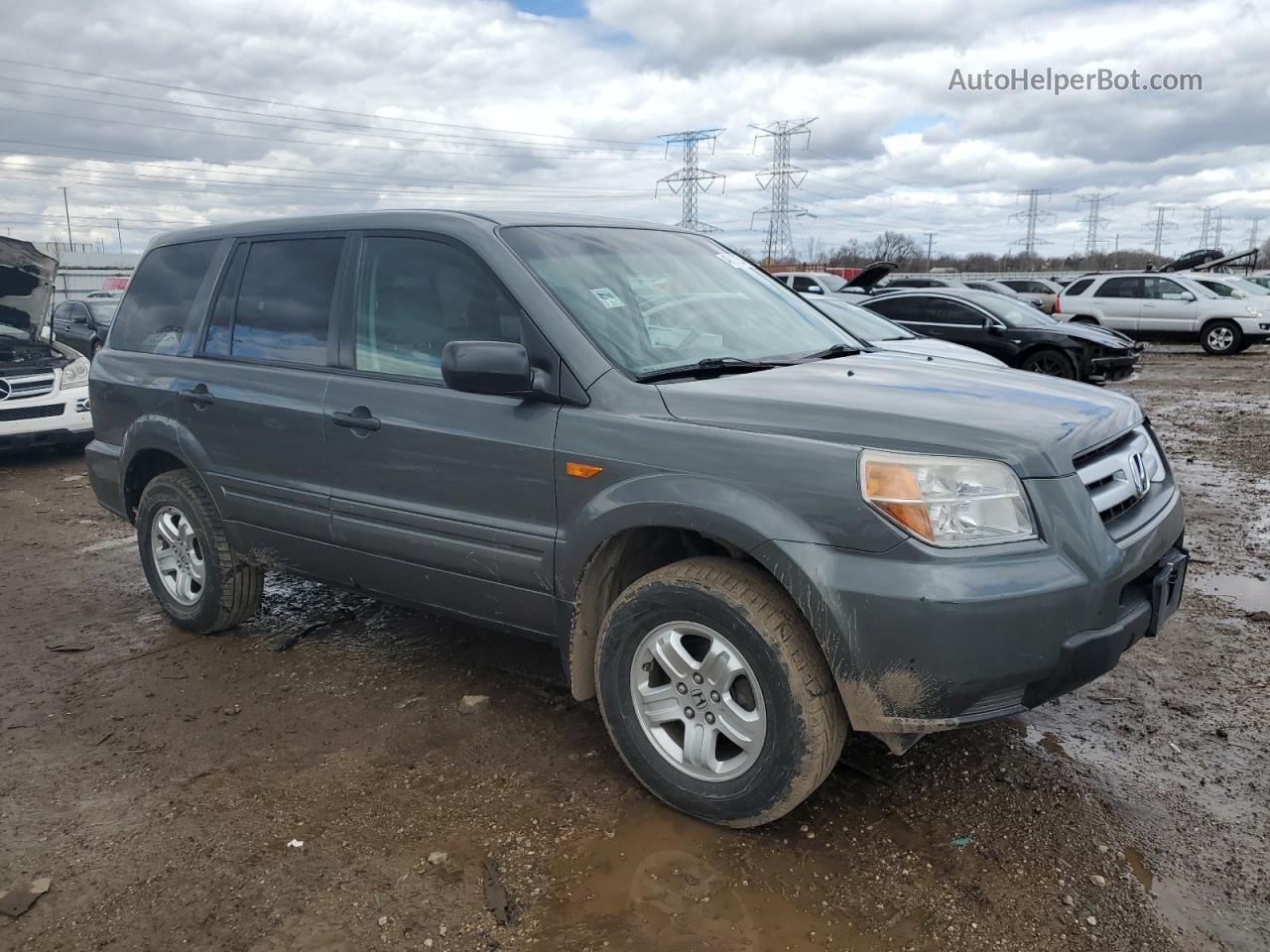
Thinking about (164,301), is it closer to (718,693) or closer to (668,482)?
(668,482)

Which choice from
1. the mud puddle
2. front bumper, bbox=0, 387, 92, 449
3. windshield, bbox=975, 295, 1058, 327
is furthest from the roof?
windshield, bbox=975, 295, 1058, 327

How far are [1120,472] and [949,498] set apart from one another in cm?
76

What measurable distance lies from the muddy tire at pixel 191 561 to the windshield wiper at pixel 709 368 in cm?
238

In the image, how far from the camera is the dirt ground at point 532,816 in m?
2.57

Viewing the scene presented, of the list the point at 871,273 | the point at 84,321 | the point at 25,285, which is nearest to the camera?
the point at 25,285

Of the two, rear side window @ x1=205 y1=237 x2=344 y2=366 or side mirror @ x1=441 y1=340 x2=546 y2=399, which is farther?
rear side window @ x1=205 y1=237 x2=344 y2=366

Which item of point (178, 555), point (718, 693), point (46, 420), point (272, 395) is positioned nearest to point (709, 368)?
point (718, 693)

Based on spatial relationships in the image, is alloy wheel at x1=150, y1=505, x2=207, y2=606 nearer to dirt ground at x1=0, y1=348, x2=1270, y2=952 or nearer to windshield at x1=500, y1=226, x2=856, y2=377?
dirt ground at x1=0, y1=348, x2=1270, y2=952

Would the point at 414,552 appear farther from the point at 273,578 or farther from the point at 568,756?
the point at 273,578

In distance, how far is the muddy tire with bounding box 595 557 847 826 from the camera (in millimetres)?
2705

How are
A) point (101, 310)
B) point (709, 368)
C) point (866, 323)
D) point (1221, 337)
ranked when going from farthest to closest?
point (1221, 337) → point (101, 310) → point (866, 323) → point (709, 368)

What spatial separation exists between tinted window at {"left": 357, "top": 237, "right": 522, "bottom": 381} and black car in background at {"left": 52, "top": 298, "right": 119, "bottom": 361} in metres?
9.64

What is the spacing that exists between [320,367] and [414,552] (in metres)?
0.89

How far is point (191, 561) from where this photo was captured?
4637 mm
